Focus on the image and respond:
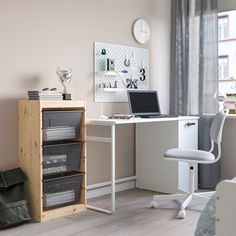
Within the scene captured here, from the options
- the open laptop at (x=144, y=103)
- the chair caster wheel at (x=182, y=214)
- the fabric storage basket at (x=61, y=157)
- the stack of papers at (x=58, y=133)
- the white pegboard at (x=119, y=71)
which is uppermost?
the white pegboard at (x=119, y=71)

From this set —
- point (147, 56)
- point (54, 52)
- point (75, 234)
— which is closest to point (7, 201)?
point (75, 234)

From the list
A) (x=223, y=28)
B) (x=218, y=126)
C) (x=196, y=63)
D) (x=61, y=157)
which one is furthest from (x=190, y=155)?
(x=223, y=28)

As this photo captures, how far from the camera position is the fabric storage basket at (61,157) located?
310 centimetres

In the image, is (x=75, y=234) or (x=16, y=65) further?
(x=16, y=65)

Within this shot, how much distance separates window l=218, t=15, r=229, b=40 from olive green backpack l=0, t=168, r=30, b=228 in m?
2.70

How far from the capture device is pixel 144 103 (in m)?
3.93

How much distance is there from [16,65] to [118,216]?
4.93ft

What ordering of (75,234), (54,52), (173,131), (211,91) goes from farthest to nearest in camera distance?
(211,91) → (173,131) → (54,52) → (75,234)

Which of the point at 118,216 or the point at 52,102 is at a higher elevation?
the point at 52,102

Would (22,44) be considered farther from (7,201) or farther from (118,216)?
(118,216)

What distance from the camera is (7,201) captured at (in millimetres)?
2912

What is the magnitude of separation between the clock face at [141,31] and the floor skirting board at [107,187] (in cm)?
152

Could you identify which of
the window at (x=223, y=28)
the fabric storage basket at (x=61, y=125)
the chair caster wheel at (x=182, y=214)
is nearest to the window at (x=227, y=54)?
the window at (x=223, y=28)

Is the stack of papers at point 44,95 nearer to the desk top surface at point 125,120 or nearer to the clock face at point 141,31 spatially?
the desk top surface at point 125,120
